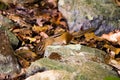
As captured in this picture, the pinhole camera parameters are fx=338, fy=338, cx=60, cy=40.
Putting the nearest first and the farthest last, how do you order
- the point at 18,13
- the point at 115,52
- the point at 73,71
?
the point at 73,71 < the point at 115,52 < the point at 18,13

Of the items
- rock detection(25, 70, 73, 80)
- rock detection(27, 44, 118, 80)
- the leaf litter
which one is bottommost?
the leaf litter

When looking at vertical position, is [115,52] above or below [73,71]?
below

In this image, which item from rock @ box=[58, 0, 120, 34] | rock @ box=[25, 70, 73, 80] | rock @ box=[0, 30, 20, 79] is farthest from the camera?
rock @ box=[58, 0, 120, 34]

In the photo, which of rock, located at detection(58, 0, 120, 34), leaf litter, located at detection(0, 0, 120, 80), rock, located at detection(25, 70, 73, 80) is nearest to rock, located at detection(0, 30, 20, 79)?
leaf litter, located at detection(0, 0, 120, 80)

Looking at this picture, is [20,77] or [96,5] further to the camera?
[96,5]

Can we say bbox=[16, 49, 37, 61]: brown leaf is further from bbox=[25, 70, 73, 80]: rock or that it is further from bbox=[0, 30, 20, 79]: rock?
bbox=[25, 70, 73, 80]: rock

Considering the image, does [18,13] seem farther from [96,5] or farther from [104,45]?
[104,45]

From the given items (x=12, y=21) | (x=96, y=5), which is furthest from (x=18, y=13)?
(x=96, y=5)

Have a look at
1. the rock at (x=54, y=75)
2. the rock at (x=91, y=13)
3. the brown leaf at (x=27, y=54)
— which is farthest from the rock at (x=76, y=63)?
the rock at (x=91, y=13)
